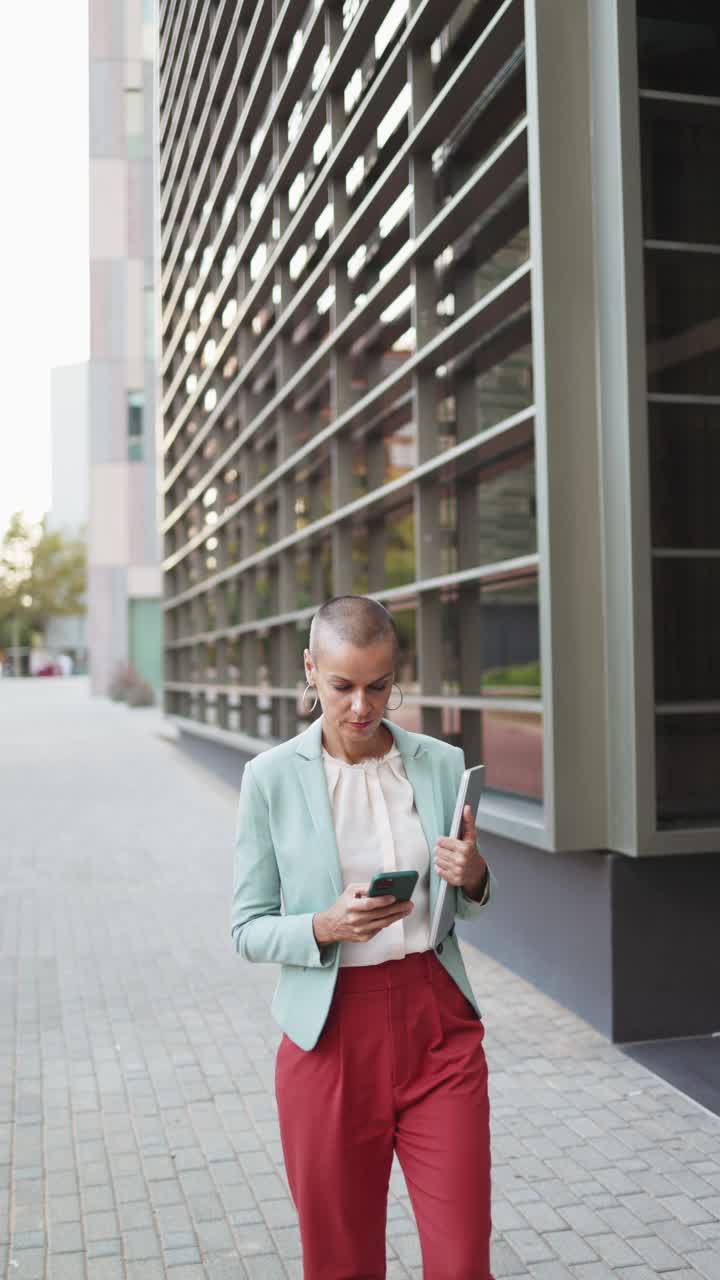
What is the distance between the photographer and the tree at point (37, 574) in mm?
106688

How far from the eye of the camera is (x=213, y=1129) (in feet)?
15.4

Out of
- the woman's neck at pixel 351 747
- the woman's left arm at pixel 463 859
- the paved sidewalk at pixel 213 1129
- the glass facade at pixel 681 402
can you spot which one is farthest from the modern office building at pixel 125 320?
the woman's left arm at pixel 463 859

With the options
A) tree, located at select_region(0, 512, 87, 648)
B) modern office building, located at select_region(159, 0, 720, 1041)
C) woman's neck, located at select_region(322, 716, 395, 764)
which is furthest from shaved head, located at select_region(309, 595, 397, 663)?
tree, located at select_region(0, 512, 87, 648)

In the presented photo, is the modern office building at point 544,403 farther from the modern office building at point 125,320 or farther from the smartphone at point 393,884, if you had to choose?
the modern office building at point 125,320

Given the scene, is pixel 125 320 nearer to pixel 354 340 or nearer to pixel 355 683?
pixel 354 340

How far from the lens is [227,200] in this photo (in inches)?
656

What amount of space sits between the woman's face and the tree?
107176 mm

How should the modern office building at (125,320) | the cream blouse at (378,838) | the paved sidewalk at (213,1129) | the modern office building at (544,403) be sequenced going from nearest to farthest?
the cream blouse at (378,838) < the paved sidewalk at (213,1129) < the modern office building at (544,403) < the modern office building at (125,320)

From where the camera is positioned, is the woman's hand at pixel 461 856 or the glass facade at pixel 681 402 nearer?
the woman's hand at pixel 461 856

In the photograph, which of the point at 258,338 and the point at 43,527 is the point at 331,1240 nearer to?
the point at 258,338

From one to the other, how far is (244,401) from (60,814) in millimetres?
5383

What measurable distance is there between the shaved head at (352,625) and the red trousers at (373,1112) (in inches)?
26.2

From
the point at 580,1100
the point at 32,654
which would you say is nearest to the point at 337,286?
the point at 580,1100

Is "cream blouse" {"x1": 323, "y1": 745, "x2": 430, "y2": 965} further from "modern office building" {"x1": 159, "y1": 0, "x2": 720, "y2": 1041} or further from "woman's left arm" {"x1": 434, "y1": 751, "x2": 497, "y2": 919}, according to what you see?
"modern office building" {"x1": 159, "y1": 0, "x2": 720, "y2": 1041}
